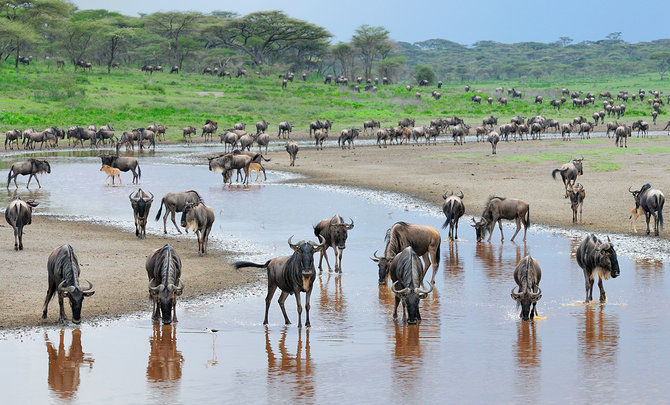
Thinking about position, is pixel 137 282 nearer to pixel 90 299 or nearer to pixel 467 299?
pixel 90 299

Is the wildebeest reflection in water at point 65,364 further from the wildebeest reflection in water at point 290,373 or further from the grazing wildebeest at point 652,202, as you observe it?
the grazing wildebeest at point 652,202

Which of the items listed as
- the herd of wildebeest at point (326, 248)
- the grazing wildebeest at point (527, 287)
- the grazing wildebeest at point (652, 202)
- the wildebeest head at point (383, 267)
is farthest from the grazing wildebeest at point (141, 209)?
the grazing wildebeest at point (652, 202)

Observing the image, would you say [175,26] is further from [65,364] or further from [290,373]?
[290,373]

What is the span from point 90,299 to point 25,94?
5656cm

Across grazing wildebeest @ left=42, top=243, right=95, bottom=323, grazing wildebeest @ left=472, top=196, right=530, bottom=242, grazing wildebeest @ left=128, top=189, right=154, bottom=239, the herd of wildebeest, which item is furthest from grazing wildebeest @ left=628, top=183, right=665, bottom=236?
grazing wildebeest @ left=42, top=243, right=95, bottom=323

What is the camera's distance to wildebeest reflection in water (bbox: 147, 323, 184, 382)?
11297 mm

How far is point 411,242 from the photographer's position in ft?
52.7

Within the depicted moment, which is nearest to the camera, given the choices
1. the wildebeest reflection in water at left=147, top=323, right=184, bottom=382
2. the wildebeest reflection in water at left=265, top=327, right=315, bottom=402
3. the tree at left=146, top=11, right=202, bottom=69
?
the wildebeest reflection in water at left=265, top=327, right=315, bottom=402

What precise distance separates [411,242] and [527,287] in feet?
10.2

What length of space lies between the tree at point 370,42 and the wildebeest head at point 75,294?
99.1 m

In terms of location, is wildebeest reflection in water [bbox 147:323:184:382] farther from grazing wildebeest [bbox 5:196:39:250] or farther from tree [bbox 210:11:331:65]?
tree [bbox 210:11:331:65]

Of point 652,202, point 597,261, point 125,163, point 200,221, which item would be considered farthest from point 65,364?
point 125,163

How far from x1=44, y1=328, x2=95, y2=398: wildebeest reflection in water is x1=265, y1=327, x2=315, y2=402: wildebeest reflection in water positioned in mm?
2398

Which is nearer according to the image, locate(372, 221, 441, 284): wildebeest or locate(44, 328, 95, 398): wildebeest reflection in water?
locate(44, 328, 95, 398): wildebeest reflection in water
